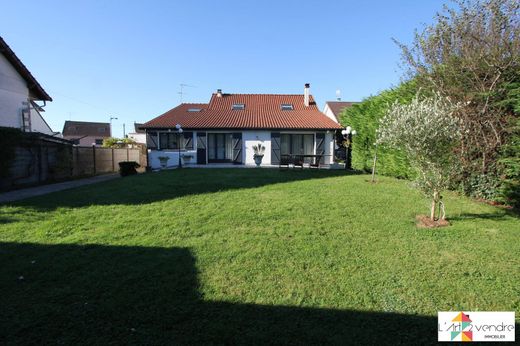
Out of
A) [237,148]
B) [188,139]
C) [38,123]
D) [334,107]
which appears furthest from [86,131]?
[237,148]

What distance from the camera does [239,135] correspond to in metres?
19.4

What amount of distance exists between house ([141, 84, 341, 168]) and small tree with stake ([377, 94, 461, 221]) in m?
13.7

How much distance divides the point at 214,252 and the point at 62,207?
4.63m

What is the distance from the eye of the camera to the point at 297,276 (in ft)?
11.1

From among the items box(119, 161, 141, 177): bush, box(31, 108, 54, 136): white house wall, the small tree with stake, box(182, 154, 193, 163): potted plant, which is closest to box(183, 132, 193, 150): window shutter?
box(182, 154, 193, 163): potted plant

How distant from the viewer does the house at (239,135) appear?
19.2 m

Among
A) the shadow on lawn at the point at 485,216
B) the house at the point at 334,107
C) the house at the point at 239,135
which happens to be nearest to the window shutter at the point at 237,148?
the house at the point at 239,135

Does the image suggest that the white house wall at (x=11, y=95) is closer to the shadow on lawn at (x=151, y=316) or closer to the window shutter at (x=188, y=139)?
the window shutter at (x=188, y=139)

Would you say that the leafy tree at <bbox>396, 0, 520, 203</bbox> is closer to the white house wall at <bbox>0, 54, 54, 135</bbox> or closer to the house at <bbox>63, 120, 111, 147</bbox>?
the white house wall at <bbox>0, 54, 54, 135</bbox>

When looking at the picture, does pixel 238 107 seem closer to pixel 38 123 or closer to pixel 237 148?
pixel 237 148

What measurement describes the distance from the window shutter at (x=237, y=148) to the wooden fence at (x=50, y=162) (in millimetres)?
7541

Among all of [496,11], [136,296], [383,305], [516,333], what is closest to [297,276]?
[383,305]

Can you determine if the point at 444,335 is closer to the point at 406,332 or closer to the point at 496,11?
the point at 406,332

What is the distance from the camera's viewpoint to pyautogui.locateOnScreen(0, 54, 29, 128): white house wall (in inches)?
493
